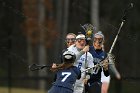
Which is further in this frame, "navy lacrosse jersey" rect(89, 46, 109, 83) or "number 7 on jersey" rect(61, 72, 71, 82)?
"navy lacrosse jersey" rect(89, 46, 109, 83)

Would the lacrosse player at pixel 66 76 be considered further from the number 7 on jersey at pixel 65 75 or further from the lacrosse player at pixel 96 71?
the lacrosse player at pixel 96 71

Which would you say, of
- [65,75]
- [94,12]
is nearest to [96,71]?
[65,75]

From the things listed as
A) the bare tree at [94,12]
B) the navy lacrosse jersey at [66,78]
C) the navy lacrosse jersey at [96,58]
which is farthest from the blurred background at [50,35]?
the navy lacrosse jersey at [66,78]

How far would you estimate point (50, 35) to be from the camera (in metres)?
48.8

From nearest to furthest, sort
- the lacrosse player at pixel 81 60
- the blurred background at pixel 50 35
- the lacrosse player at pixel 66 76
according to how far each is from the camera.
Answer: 1. the lacrosse player at pixel 66 76
2. the lacrosse player at pixel 81 60
3. the blurred background at pixel 50 35

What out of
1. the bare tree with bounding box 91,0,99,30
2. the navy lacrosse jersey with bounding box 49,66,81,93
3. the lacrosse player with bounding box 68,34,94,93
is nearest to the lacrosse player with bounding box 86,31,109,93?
the lacrosse player with bounding box 68,34,94,93

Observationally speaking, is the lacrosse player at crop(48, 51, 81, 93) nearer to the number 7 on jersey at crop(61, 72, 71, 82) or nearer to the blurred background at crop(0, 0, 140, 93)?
the number 7 on jersey at crop(61, 72, 71, 82)

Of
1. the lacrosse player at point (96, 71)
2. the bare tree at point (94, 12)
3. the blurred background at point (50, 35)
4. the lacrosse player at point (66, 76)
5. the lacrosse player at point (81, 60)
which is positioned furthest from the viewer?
the bare tree at point (94, 12)

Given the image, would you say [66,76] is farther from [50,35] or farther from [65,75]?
[50,35]

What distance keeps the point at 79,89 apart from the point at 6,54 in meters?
16.4

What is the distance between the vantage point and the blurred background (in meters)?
28.9

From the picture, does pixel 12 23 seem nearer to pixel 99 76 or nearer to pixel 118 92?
pixel 118 92

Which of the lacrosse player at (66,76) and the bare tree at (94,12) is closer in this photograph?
the lacrosse player at (66,76)

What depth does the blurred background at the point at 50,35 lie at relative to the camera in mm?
28859
